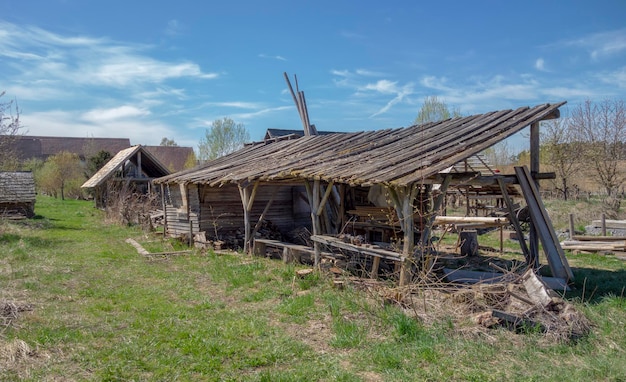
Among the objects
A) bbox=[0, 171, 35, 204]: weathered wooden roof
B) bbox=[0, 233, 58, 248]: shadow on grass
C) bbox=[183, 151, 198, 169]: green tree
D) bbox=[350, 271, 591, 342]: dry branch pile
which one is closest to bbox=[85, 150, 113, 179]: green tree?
bbox=[183, 151, 198, 169]: green tree

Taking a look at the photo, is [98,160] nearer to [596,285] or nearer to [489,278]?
[489,278]

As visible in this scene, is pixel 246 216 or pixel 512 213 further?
pixel 246 216

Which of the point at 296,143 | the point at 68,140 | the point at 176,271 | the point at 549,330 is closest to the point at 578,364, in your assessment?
the point at 549,330

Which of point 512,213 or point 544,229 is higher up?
point 512,213

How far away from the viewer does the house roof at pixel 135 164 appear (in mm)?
24281

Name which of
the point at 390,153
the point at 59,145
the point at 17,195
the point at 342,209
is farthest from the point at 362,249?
the point at 59,145

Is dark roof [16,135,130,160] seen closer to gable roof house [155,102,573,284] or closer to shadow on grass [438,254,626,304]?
gable roof house [155,102,573,284]

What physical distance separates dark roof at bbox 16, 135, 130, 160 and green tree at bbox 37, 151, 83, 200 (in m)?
14.8

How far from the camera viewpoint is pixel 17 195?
22531 mm

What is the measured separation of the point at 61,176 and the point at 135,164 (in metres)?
18.0

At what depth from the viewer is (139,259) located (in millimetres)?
12680

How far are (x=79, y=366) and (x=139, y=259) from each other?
7694mm

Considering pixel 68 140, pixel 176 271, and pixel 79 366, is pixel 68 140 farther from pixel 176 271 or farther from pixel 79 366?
pixel 79 366

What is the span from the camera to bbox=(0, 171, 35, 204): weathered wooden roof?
22133 millimetres
